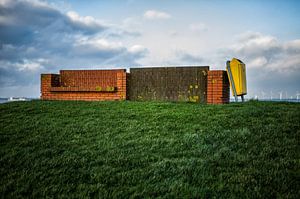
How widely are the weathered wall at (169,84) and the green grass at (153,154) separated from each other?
2.95 meters

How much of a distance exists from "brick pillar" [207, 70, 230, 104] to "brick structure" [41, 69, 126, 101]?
10.7ft

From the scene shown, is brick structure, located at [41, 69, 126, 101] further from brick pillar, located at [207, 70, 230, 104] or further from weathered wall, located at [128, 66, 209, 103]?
brick pillar, located at [207, 70, 230, 104]

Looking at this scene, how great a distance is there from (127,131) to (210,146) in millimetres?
1866

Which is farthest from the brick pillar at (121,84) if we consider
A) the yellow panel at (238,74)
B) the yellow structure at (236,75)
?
the yellow panel at (238,74)

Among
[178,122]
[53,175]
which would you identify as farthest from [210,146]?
[53,175]

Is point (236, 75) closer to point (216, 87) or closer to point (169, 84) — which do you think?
point (216, 87)

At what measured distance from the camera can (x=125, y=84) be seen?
456 inches

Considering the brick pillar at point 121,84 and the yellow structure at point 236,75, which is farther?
the brick pillar at point 121,84

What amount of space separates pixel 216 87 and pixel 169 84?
6.04ft

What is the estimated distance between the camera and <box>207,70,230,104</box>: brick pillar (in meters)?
10.2

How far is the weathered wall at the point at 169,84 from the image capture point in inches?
427

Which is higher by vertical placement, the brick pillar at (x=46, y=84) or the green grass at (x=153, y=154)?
the brick pillar at (x=46, y=84)

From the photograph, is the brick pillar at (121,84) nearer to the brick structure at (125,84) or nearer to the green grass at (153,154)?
the brick structure at (125,84)

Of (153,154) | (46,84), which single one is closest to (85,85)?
(46,84)
